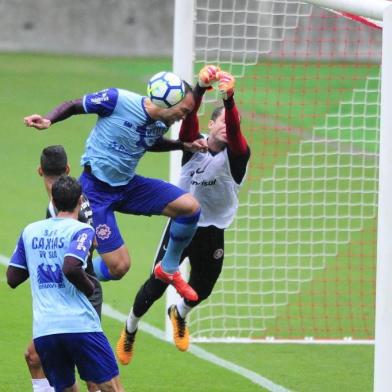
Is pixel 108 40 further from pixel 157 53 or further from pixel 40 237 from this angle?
pixel 40 237

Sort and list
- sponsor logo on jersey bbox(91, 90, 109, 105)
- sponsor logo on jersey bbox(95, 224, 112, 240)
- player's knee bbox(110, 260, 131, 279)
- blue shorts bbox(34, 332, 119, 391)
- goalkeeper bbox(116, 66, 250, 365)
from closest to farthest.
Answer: blue shorts bbox(34, 332, 119, 391)
sponsor logo on jersey bbox(91, 90, 109, 105)
sponsor logo on jersey bbox(95, 224, 112, 240)
player's knee bbox(110, 260, 131, 279)
goalkeeper bbox(116, 66, 250, 365)

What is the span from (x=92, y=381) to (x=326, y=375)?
12.9 ft

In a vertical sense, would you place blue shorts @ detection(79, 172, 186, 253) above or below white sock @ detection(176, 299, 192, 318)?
above

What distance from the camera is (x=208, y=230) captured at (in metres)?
11.5

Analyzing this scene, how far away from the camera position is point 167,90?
10070mm

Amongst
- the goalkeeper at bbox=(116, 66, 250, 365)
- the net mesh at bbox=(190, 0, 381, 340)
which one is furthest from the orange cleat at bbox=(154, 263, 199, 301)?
the net mesh at bbox=(190, 0, 381, 340)

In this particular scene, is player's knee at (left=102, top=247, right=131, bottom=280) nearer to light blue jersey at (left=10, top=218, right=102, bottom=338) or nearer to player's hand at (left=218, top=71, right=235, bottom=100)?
player's hand at (left=218, top=71, right=235, bottom=100)

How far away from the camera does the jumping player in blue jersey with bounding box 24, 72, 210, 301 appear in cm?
1031

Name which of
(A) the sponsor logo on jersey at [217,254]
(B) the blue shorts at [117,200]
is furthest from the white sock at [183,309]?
(B) the blue shorts at [117,200]

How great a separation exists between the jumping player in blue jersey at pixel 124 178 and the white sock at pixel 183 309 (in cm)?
75

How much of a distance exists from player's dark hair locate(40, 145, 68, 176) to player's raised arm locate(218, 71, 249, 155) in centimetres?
157

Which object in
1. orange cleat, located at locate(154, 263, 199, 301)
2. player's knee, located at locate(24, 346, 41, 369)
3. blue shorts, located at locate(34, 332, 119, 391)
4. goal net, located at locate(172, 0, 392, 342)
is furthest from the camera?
goal net, located at locate(172, 0, 392, 342)

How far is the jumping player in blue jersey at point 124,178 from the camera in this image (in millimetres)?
10312

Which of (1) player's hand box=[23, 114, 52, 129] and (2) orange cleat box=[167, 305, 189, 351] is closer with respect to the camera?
(1) player's hand box=[23, 114, 52, 129]
